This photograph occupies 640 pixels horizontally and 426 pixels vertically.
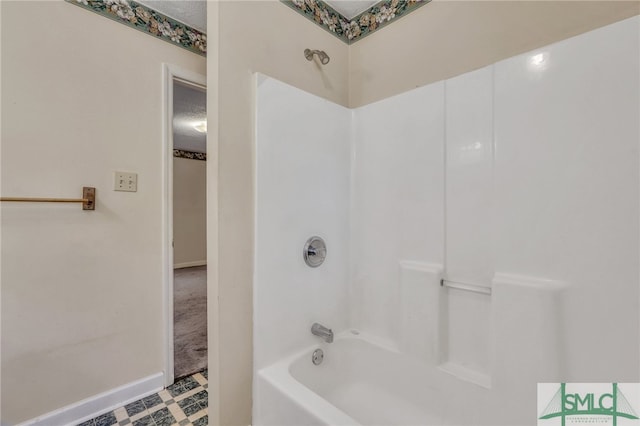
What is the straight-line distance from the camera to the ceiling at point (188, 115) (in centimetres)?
272

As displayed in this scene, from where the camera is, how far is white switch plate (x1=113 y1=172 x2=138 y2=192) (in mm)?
1568

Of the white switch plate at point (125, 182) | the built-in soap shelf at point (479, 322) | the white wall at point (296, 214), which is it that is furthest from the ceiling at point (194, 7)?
the built-in soap shelf at point (479, 322)

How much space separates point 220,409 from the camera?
1.18m

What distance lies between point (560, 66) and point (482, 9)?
1.61ft

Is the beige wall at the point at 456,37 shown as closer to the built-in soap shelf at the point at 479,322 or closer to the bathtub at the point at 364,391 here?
the built-in soap shelf at the point at 479,322

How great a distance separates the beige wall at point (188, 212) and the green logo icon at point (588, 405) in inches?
210

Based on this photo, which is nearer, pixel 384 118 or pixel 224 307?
pixel 224 307

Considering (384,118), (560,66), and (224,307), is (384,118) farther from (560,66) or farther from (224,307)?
(224,307)

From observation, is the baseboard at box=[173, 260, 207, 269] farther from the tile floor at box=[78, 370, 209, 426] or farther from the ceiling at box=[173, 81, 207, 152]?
the tile floor at box=[78, 370, 209, 426]

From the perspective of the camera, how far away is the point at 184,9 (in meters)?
1.66

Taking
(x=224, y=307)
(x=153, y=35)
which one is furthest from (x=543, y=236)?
(x=153, y=35)

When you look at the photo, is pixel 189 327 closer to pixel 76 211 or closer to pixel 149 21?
pixel 76 211

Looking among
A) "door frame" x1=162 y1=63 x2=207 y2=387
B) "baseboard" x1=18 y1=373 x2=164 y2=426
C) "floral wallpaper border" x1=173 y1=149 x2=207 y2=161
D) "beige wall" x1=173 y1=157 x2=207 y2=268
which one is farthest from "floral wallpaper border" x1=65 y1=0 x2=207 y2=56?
"floral wallpaper border" x1=173 y1=149 x2=207 y2=161

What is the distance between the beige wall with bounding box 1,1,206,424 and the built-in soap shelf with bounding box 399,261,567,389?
1.54 m
